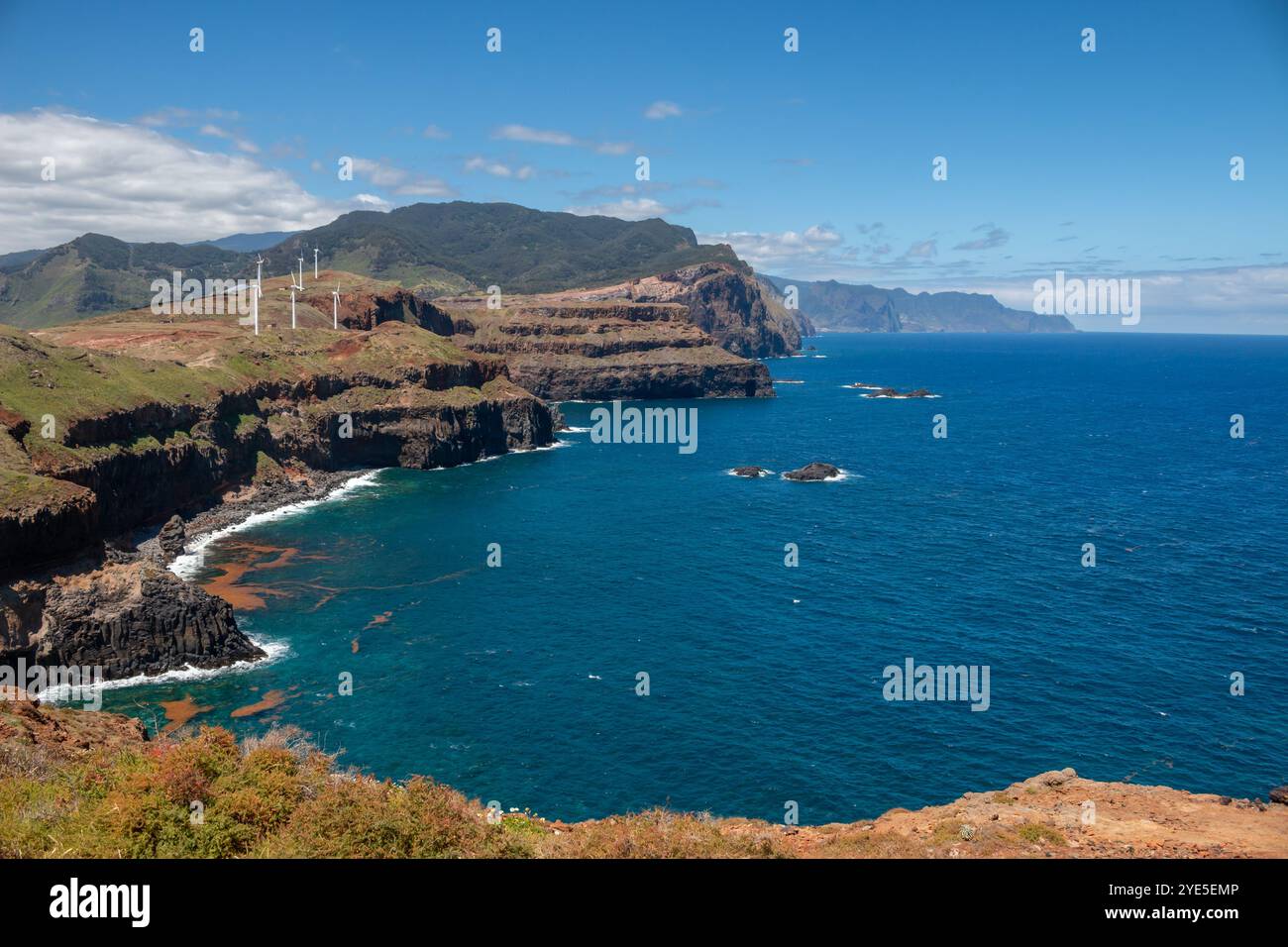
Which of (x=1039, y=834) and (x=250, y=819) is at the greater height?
(x=250, y=819)

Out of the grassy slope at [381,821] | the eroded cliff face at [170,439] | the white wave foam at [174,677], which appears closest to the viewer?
the grassy slope at [381,821]

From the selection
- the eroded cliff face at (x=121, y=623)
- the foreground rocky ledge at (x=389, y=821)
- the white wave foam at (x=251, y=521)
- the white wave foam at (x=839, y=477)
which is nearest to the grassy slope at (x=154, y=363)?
the eroded cliff face at (x=121, y=623)

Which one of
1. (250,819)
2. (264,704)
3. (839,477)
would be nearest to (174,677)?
(264,704)

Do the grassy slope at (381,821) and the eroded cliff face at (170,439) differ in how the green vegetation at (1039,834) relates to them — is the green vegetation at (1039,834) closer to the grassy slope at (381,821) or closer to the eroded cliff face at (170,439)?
→ the grassy slope at (381,821)

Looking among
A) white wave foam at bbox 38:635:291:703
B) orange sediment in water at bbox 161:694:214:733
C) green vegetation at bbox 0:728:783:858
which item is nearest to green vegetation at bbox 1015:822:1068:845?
green vegetation at bbox 0:728:783:858

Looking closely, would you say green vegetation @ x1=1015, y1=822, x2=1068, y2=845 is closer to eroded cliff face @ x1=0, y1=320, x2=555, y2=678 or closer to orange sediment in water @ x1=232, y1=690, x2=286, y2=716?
orange sediment in water @ x1=232, y1=690, x2=286, y2=716

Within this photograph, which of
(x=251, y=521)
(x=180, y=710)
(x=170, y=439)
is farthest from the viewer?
(x=251, y=521)

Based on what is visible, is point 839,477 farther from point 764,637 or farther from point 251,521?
point 251,521

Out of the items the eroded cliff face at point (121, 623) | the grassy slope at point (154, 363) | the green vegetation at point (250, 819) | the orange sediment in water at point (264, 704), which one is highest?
the grassy slope at point (154, 363)
